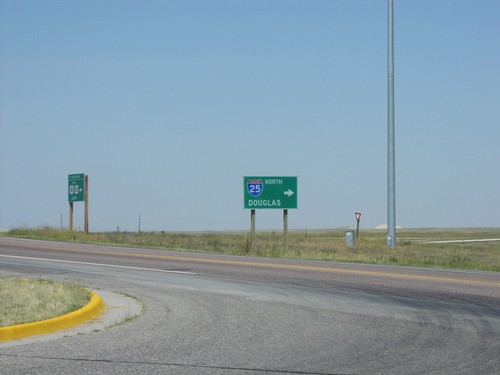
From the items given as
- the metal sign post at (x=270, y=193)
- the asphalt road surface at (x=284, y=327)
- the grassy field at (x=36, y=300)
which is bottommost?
the asphalt road surface at (x=284, y=327)

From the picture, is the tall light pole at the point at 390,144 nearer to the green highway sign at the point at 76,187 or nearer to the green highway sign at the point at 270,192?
the green highway sign at the point at 270,192

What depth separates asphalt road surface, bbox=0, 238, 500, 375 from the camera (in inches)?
343

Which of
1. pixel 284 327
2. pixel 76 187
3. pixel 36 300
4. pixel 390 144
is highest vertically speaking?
pixel 390 144

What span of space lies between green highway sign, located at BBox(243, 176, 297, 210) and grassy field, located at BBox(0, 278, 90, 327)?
18.7 metres

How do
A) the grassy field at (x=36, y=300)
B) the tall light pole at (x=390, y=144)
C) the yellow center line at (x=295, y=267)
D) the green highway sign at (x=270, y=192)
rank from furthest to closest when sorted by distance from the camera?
the tall light pole at (x=390, y=144) < the green highway sign at (x=270, y=192) < the yellow center line at (x=295, y=267) < the grassy field at (x=36, y=300)

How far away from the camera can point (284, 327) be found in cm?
1138

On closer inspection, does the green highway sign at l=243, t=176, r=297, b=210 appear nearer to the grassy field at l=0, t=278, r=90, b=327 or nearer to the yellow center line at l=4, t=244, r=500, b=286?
the yellow center line at l=4, t=244, r=500, b=286

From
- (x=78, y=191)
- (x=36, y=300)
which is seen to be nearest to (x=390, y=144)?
(x=78, y=191)

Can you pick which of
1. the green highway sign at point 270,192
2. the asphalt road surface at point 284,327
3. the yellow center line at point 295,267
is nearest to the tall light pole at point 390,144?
the green highway sign at point 270,192

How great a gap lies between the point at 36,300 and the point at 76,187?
40.0m

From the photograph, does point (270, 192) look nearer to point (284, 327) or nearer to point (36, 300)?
point (36, 300)

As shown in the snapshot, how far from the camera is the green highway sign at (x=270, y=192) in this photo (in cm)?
3481

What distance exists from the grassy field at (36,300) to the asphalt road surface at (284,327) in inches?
38.8

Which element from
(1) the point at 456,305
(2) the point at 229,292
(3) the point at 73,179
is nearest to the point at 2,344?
(2) the point at 229,292
